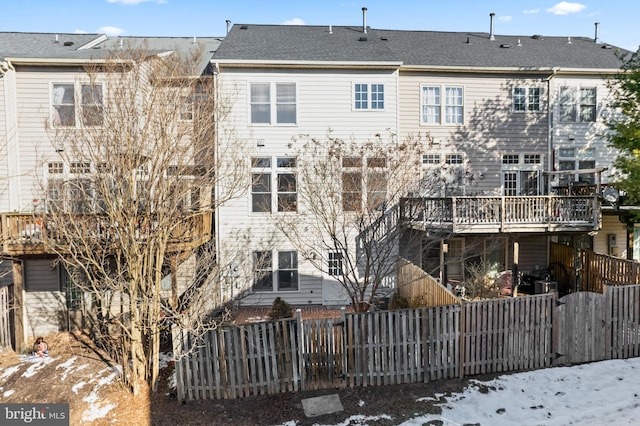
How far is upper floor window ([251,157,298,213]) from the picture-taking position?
42.4 feet

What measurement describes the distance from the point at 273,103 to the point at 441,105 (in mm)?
6646

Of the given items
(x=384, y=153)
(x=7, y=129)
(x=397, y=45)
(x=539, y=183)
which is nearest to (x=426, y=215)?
(x=384, y=153)

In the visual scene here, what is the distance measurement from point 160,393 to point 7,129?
416 inches

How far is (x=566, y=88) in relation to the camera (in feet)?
48.3

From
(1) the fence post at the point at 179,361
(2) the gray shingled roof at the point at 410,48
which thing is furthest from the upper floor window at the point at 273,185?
(1) the fence post at the point at 179,361

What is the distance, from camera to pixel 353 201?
10.6 metres

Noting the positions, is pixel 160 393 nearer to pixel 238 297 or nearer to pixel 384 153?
pixel 238 297

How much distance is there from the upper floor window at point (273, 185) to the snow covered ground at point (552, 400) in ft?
26.6

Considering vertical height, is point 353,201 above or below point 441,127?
below

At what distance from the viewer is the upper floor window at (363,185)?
10.4m

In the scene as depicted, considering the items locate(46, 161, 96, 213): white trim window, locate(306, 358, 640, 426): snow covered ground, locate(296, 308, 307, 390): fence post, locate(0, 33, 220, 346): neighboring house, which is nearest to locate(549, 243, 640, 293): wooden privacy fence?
locate(306, 358, 640, 426): snow covered ground

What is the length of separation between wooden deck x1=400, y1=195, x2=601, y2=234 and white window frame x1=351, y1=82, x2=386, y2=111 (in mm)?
4050

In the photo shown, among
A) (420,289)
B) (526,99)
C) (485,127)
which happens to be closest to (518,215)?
(420,289)

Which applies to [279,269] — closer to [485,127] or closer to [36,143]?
[36,143]
